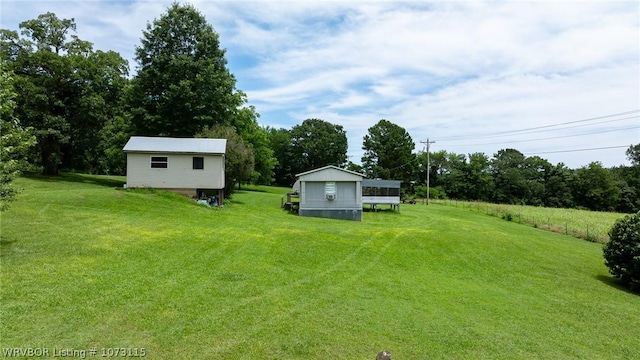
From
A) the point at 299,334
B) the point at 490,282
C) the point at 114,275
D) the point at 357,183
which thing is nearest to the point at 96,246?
the point at 114,275

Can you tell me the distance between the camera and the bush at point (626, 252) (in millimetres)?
12848

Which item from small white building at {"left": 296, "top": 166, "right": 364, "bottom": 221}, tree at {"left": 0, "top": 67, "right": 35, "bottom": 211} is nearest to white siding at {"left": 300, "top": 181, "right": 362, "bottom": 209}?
small white building at {"left": 296, "top": 166, "right": 364, "bottom": 221}

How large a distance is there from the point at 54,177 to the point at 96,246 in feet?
72.9

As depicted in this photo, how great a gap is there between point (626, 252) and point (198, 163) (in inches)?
806

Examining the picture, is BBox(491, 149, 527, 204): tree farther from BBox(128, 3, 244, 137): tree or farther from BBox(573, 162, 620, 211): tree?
BBox(128, 3, 244, 137): tree

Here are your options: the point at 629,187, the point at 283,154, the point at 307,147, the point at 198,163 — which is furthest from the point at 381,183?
the point at 629,187

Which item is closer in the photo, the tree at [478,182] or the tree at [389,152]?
the tree at [389,152]

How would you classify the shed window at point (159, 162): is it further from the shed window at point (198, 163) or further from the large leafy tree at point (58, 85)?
the large leafy tree at point (58, 85)

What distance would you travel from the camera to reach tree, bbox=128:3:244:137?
28828mm

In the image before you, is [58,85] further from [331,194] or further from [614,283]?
[614,283]

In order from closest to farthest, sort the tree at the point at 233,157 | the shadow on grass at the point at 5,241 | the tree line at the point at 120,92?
the shadow on grass at the point at 5,241, the tree at the point at 233,157, the tree line at the point at 120,92

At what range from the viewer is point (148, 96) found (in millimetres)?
30109

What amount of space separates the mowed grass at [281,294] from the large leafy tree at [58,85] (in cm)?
1337

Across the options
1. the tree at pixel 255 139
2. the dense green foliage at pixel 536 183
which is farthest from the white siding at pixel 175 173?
the dense green foliage at pixel 536 183
